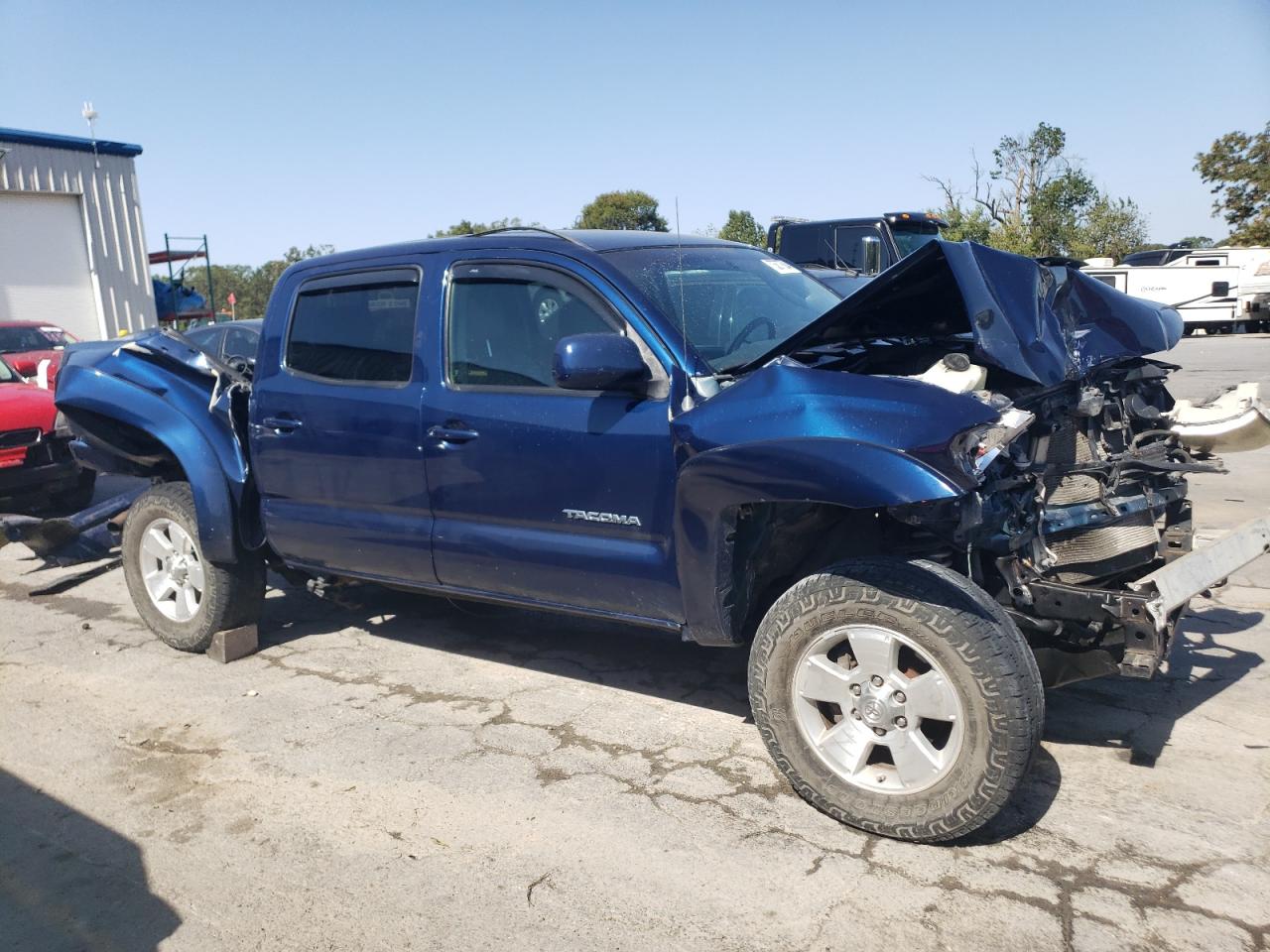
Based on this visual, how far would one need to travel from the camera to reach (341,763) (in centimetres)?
397

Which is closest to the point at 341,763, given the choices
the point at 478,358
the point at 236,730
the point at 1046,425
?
the point at 236,730

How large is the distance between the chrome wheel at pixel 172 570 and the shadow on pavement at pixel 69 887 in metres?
1.61

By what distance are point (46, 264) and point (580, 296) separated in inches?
958

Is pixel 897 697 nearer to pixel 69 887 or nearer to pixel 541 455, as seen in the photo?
pixel 541 455

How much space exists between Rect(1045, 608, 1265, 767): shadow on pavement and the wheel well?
3.36 feet

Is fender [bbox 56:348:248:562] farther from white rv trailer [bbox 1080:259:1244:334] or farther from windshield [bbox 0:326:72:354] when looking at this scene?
white rv trailer [bbox 1080:259:1244:334]

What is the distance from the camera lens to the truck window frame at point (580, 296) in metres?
3.66

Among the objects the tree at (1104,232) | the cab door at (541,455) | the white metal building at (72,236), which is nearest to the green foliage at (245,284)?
the white metal building at (72,236)

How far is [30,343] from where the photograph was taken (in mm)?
14711

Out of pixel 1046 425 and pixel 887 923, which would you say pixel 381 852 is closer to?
pixel 887 923

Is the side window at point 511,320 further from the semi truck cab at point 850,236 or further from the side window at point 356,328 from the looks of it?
the semi truck cab at point 850,236

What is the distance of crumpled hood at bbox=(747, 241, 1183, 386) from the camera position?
3258 millimetres

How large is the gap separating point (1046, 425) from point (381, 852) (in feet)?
8.42

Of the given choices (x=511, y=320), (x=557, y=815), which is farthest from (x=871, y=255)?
(x=557, y=815)
